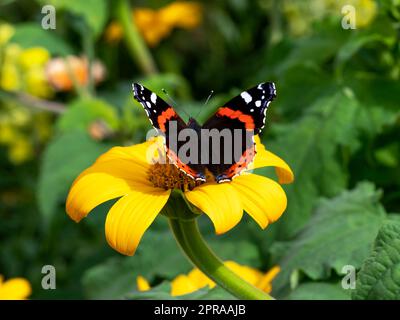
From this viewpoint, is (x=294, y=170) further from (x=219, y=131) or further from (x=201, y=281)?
(x=219, y=131)

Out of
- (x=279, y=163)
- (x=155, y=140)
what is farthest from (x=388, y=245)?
(x=155, y=140)

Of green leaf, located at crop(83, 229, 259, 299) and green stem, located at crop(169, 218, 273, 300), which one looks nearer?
green stem, located at crop(169, 218, 273, 300)

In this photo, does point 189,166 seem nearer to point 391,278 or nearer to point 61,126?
point 391,278

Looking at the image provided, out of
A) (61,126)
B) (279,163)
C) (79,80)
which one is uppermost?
(79,80)

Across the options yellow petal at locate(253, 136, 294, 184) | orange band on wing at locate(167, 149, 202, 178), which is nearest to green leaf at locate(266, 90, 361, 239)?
yellow petal at locate(253, 136, 294, 184)

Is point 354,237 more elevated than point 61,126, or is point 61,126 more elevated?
point 61,126

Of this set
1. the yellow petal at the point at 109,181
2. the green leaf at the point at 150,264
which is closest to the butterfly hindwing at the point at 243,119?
the yellow petal at the point at 109,181

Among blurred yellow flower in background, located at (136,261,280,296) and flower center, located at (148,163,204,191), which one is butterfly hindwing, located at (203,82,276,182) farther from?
blurred yellow flower in background, located at (136,261,280,296)

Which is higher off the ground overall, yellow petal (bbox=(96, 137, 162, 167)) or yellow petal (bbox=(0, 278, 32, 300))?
yellow petal (bbox=(96, 137, 162, 167))
